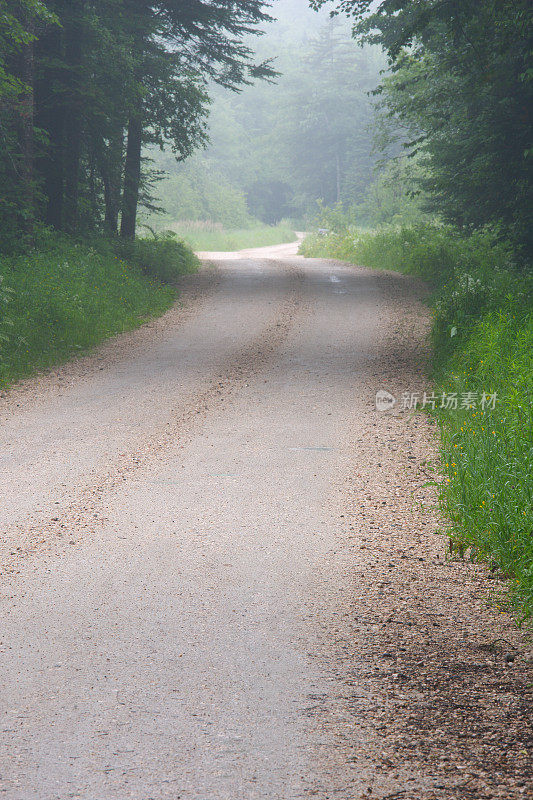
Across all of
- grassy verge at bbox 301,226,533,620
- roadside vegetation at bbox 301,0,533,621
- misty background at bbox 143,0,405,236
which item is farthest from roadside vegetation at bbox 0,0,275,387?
misty background at bbox 143,0,405,236

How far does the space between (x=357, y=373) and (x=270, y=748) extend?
721cm

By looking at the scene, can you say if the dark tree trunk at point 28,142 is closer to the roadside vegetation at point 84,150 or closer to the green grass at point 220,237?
the roadside vegetation at point 84,150

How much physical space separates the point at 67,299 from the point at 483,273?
8279mm

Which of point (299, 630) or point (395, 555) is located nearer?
point (299, 630)

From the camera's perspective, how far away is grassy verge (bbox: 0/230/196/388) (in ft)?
33.7

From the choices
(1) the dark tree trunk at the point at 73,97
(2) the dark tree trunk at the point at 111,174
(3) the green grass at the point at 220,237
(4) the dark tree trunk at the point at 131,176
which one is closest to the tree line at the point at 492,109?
(1) the dark tree trunk at the point at 73,97

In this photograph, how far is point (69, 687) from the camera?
3051 mm

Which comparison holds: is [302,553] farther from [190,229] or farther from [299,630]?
[190,229]

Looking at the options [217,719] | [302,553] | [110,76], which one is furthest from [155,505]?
[110,76]

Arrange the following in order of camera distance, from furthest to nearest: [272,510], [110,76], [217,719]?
[110,76], [272,510], [217,719]

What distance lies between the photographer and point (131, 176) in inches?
748

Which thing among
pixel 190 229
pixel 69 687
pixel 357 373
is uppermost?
pixel 190 229

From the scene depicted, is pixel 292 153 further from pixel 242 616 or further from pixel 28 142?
pixel 242 616

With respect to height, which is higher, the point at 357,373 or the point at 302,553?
the point at 357,373
